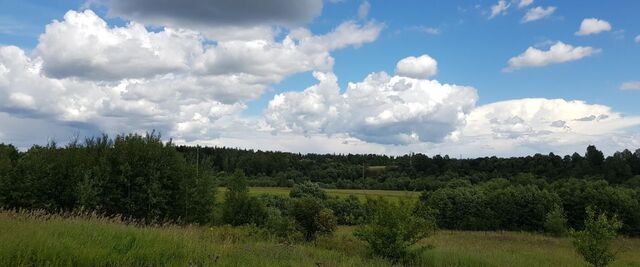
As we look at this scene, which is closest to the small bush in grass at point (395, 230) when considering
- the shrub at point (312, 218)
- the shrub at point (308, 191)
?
the shrub at point (312, 218)

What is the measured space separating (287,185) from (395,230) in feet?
293

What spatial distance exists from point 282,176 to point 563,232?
64.5m

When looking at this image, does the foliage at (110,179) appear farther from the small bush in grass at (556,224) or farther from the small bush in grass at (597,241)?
the small bush in grass at (556,224)

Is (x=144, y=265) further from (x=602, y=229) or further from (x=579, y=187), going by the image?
(x=579, y=187)

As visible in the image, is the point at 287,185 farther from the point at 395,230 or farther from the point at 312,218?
the point at 395,230

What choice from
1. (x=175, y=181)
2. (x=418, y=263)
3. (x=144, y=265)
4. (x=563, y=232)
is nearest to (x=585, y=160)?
(x=563, y=232)

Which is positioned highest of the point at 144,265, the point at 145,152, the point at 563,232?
the point at 145,152

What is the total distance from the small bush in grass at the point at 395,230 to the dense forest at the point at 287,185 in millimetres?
871

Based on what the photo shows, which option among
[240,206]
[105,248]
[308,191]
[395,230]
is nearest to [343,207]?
[308,191]

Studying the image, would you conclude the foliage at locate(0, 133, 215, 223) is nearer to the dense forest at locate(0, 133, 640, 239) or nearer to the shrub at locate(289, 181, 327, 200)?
the dense forest at locate(0, 133, 640, 239)

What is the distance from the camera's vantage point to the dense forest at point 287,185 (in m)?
32.8

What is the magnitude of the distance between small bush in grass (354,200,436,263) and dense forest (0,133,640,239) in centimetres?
87

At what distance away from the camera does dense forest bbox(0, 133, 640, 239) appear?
32812 millimetres

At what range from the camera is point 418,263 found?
16453 millimetres
